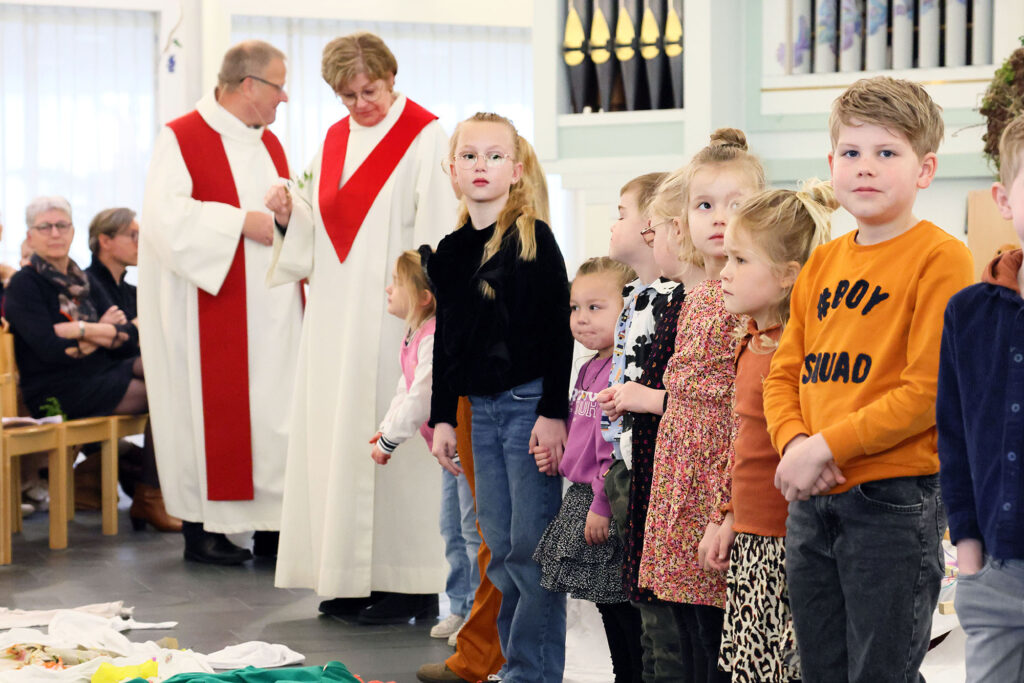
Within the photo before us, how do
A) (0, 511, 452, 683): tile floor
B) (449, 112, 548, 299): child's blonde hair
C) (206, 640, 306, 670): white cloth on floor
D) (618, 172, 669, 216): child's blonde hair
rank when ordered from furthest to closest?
A: (0, 511, 452, 683): tile floor → (206, 640, 306, 670): white cloth on floor → (449, 112, 548, 299): child's blonde hair → (618, 172, 669, 216): child's blonde hair

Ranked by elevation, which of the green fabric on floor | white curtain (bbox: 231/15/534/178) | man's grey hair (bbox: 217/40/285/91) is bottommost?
the green fabric on floor

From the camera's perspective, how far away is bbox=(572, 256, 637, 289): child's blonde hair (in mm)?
2832

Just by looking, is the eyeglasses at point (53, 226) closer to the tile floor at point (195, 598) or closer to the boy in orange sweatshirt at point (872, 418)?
the tile floor at point (195, 598)

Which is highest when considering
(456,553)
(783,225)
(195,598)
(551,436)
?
(783,225)

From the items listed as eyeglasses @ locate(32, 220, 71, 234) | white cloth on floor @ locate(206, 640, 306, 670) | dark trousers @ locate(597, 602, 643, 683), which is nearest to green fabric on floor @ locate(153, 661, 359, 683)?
white cloth on floor @ locate(206, 640, 306, 670)

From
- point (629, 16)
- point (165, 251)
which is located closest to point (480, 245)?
point (165, 251)

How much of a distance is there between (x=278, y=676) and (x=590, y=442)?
1.01 metres

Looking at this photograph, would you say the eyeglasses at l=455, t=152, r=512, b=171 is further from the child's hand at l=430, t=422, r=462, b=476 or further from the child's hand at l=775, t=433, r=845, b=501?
the child's hand at l=775, t=433, r=845, b=501

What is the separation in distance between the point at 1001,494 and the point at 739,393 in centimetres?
58

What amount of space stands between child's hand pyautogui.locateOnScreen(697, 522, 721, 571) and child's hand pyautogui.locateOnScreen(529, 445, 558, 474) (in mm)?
671

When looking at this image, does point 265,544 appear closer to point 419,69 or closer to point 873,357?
point 873,357

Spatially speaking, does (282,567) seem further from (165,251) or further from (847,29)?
(847,29)

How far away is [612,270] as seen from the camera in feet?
9.30

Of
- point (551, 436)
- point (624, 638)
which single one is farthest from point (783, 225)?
point (624, 638)
